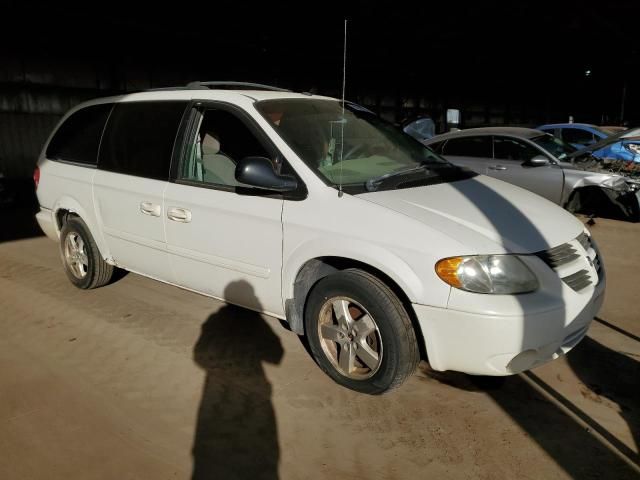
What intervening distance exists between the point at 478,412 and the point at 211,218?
2.02m

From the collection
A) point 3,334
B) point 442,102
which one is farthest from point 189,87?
point 442,102

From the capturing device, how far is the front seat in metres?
3.65

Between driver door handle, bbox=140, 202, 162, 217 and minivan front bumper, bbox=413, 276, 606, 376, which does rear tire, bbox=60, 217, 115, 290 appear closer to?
driver door handle, bbox=140, 202, 162, 217

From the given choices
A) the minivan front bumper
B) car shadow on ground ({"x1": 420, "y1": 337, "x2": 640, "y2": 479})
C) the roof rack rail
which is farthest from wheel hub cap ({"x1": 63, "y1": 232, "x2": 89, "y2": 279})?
the minivan front bumper

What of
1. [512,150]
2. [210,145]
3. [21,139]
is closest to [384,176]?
[210,145]

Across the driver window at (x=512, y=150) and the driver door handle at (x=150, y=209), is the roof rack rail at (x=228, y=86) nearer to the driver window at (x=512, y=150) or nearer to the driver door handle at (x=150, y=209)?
the driver door handle at (x=150, y=209)

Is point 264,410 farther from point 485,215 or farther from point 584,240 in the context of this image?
point 584,240

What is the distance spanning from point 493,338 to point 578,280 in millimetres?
687

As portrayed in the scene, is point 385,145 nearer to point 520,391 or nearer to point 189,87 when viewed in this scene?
point 189,87

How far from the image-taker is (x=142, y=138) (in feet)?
13.1

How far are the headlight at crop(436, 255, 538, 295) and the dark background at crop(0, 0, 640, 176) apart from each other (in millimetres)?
11137

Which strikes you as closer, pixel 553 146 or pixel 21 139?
pixel 553 146

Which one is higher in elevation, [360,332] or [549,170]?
[549,170]

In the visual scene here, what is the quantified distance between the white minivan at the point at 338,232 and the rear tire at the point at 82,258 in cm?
10
